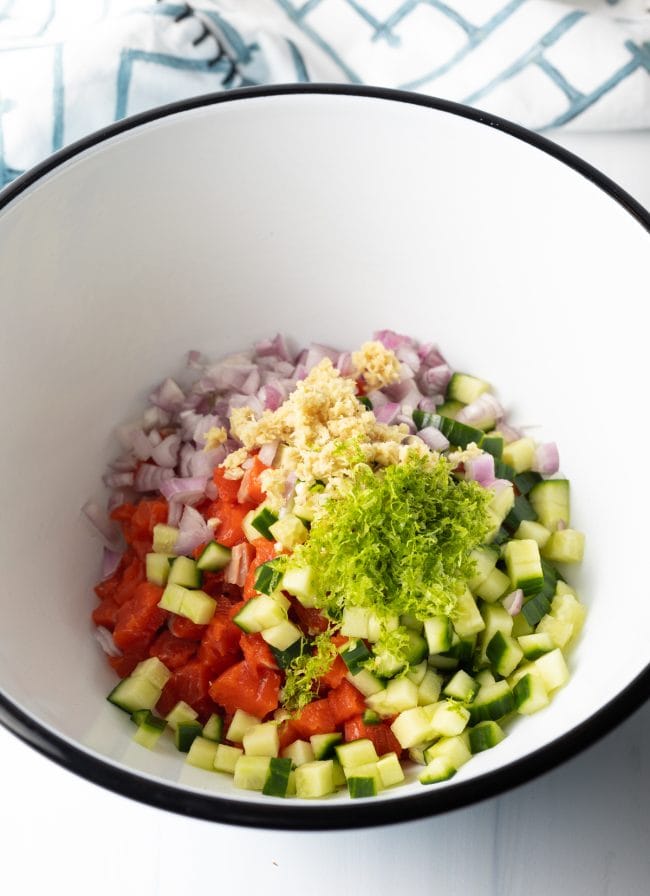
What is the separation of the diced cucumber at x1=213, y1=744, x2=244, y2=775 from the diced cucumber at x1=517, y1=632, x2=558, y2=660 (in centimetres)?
56

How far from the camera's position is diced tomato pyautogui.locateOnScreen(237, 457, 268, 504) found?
190cm

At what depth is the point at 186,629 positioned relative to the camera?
185 centimetres

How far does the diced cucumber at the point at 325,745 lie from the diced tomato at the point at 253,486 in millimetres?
487

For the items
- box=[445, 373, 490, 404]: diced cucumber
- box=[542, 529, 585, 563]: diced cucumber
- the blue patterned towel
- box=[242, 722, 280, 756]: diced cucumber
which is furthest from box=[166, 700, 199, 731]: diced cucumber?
the blue patterned towel

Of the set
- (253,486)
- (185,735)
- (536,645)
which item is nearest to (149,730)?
(185,735)

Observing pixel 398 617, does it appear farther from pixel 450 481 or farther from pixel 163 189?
pixel 163 189

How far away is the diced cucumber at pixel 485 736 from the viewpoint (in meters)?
1.58

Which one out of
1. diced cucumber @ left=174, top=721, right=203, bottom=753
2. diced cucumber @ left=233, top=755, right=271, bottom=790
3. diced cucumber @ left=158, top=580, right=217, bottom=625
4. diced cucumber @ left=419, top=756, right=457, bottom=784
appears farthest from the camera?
diced cucumber @ left=158, top=580, right=217, bottom=625

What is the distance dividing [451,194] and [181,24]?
97cm

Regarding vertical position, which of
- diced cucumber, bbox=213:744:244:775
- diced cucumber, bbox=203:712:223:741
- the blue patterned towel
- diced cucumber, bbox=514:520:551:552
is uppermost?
the blue patterned towel

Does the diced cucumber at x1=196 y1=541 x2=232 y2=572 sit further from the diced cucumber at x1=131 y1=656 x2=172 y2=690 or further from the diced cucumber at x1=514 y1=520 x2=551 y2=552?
the diced cucumber at x1=514 y1=520 x2=551 y2=552

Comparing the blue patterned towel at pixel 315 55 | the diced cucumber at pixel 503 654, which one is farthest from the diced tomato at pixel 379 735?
the blue patterned towel at pixel 315 55

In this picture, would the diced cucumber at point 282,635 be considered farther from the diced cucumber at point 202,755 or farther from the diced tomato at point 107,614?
the diced tomato at point 107,614

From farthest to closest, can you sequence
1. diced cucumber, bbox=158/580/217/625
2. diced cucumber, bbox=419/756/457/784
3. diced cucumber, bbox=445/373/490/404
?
diced cucumber, bbox=445/373/490/404 → diced cucumber, bbox=158/580/217/625 → diced cucumber, bbox=419/756/457/784
